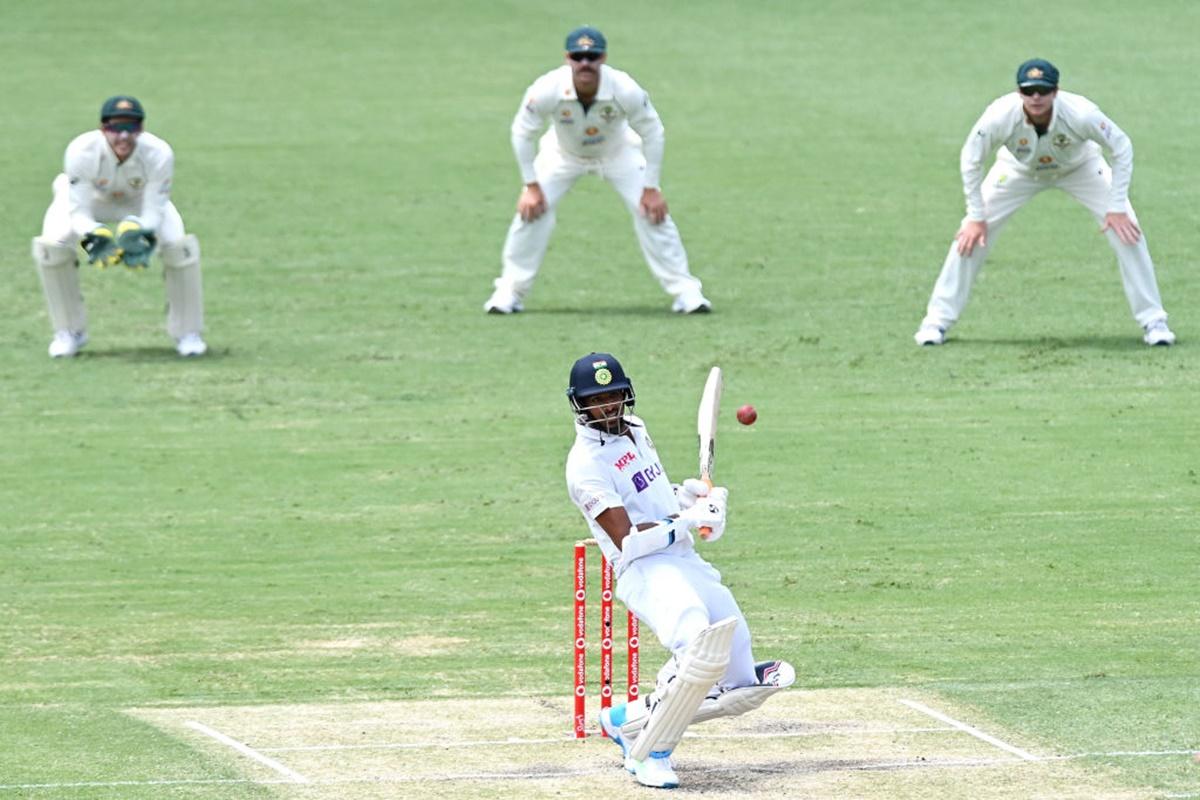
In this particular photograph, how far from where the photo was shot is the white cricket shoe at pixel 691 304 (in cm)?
1884

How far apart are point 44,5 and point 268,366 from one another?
19.3m

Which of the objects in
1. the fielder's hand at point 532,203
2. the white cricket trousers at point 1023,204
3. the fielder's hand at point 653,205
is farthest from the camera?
the fielder's hand at point 532,203

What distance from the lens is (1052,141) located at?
16312 mm

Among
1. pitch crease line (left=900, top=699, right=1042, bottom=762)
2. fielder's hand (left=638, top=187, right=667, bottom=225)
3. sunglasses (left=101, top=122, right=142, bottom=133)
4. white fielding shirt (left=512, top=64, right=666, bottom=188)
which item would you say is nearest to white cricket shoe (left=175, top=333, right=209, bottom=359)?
sunglasses (left=101, top=122, right=142, bottom=133)

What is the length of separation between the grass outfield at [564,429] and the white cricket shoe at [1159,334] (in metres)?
0.25

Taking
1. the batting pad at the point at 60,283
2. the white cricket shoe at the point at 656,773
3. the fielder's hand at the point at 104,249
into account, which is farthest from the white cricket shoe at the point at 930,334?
the white cricket shoe at the point at 656,773

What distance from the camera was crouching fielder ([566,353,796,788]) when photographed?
335 inches

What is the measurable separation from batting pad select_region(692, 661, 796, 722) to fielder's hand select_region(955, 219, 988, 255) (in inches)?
327

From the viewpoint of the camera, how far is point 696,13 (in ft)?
109

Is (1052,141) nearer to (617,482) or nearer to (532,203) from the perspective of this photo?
(532,203)

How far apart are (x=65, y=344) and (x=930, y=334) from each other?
6821 mm

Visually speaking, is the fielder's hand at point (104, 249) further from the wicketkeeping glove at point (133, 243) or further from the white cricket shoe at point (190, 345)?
the white cricket shoe at point (190, 345)

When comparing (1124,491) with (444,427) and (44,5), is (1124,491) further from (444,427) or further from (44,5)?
(44,5)

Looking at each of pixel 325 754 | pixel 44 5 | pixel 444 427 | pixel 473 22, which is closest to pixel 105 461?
pixel 444 427
